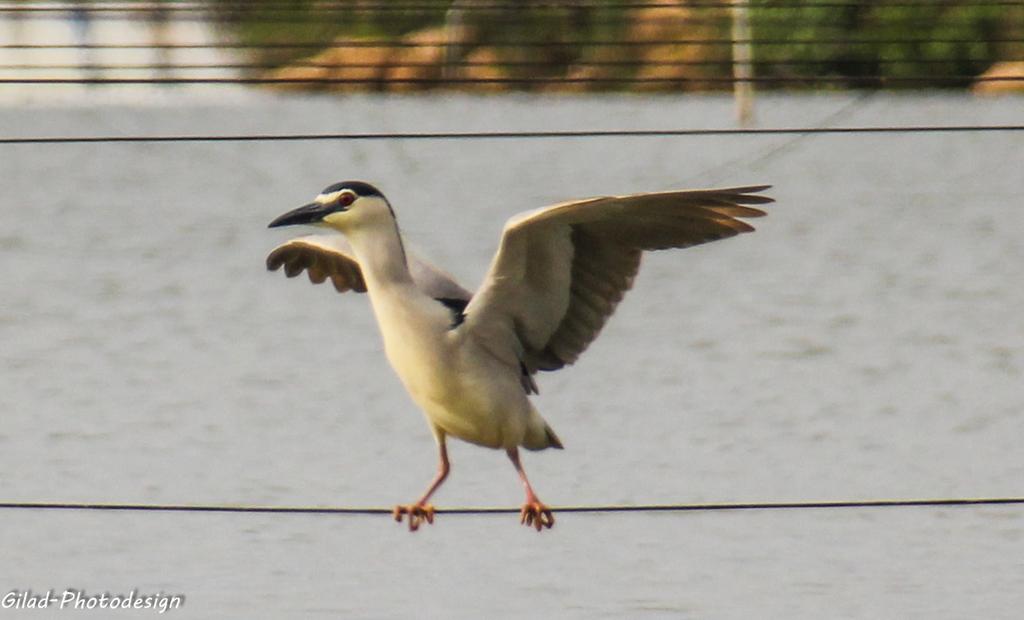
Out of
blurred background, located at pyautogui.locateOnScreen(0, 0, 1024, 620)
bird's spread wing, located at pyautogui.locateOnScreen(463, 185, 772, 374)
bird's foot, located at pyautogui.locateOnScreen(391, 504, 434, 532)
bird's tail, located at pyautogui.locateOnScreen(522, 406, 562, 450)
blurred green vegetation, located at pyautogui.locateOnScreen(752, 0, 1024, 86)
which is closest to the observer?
bird's spread wing, located at pyautogui.locateOnScreen(463, 185, 772, 374)

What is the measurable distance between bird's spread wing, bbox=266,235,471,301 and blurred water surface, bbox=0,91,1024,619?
0.32m

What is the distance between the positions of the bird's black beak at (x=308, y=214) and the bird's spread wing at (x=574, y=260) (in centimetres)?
59

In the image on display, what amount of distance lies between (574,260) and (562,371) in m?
11.7

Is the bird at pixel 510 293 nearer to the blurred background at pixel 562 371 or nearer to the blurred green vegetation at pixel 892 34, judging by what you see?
the blurred background at pixel 562 371

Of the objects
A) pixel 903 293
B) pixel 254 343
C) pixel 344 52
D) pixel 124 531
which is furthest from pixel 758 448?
pixel 344 52

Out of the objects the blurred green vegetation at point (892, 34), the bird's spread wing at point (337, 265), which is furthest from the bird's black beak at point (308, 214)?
the blurred green vegetation at point (892, 34)

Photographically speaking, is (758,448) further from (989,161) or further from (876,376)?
(989,161)

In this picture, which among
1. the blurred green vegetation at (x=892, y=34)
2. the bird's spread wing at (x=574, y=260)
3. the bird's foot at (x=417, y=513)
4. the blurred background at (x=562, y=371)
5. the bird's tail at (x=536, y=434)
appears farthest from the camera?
the blurred green vegetation at (x=892, y=34)

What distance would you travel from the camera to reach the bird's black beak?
7.54 meters

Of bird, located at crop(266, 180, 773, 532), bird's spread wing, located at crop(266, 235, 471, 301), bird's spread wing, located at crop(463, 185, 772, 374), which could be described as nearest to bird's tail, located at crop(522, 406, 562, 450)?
bird, located at crop(266, 180, 773, 532)

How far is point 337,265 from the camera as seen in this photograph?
8.75 metres

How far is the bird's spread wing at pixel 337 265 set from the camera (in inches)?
322

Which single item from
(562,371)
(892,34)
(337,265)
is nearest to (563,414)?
(562,371)

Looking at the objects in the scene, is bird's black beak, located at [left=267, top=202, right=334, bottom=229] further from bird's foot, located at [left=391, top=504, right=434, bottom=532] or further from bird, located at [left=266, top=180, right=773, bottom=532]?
bird's foot, located at [left=391, top=504, right=434, bottom=532]
